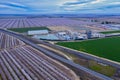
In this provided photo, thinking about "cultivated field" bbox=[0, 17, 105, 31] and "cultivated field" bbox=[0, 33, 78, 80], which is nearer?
"cultivated field" bbox=[0, 33, 78, 80]

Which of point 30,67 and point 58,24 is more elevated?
point 58,24

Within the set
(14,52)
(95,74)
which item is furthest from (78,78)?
(14,52)

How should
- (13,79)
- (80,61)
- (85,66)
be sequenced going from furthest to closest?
(80,61), (85,66), (13,79)

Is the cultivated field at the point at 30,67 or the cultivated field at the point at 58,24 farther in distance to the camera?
the cultivated field at the point at 58,24

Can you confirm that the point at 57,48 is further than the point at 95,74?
Yes

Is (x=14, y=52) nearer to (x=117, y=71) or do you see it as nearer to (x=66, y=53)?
(x=66, y=53)

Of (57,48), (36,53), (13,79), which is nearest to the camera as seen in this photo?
(13,79)

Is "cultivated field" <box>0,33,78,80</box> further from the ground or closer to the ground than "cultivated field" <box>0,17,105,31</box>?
closer to the ground

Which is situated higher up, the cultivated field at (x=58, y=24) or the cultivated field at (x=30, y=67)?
the cultivated field at (x=58, y=24)
